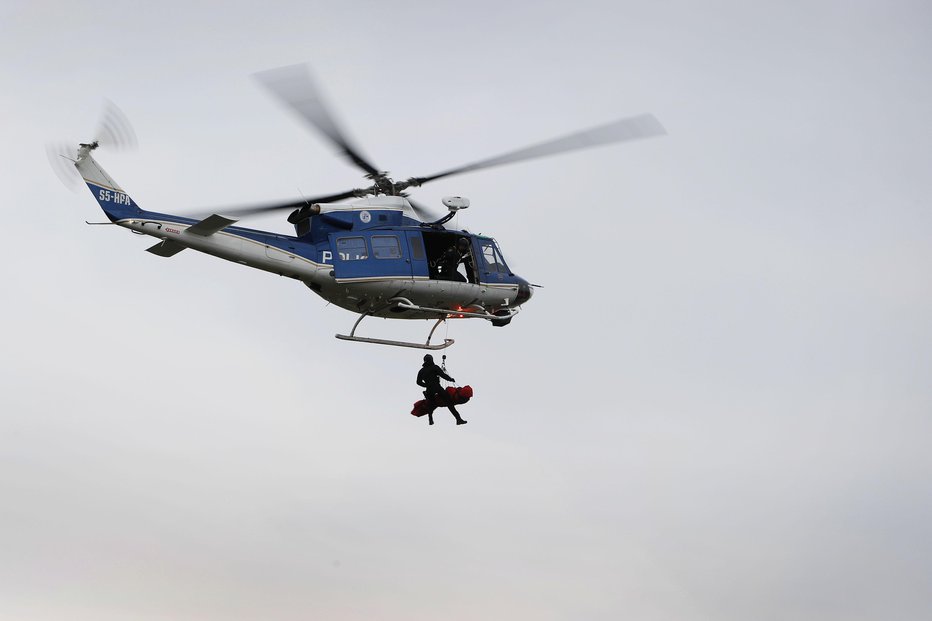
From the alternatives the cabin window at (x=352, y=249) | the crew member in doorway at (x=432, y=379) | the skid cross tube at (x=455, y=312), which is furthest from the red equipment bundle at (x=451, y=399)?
the cabin window at (x=352, y=249)

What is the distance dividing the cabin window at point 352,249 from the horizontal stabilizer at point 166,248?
3.34m

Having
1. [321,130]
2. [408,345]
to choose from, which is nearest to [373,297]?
[408,345]

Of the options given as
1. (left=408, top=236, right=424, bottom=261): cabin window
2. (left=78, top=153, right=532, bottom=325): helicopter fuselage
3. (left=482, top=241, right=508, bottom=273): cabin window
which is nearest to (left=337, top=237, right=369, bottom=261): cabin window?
(left=78, top=153, right=532, bottom=325): helicopter fuselage

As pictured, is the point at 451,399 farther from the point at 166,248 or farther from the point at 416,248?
the point at 166,248

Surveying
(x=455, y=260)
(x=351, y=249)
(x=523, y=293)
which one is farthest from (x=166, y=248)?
(x=523, y=293)

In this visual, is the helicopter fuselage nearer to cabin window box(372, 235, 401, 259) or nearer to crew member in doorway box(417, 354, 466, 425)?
cabin window box(372, 235, 401, 259)

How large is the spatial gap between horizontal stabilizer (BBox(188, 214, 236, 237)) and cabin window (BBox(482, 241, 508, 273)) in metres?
6.36

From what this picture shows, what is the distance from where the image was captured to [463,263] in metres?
35.0

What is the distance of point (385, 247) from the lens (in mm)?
33375

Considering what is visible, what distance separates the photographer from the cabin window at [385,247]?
109ft

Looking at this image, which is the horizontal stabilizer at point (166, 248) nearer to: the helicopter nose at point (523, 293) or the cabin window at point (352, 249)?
the cabin window at point (352, 249)

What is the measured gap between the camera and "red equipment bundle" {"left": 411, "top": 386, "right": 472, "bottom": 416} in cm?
3453

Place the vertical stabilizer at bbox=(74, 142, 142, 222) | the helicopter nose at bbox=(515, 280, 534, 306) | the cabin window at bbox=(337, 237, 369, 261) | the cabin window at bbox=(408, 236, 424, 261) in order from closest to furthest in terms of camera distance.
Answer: the vertical stabilizer at bbox=(74, 142, 142, 222)
the cabin window at bbox=(337, 237, 369, 261)
the cabin window at bbox=(408, 236, 424, 261)
the helicopter nose at bbox=(515, 280, 534, 306)

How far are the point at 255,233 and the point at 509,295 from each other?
256 inches
